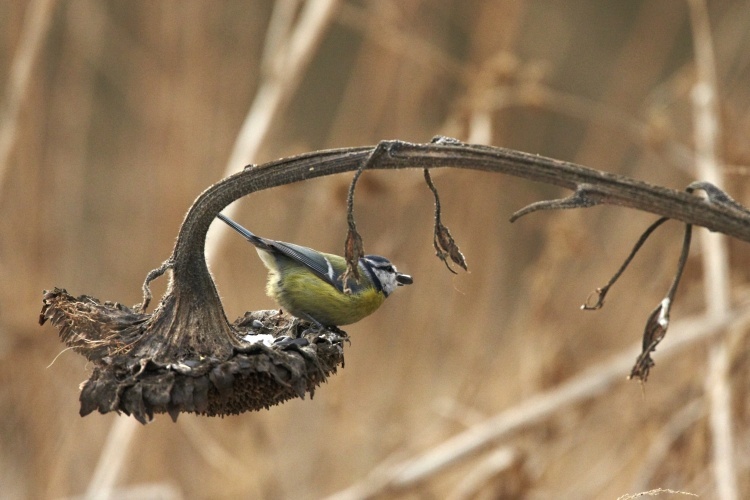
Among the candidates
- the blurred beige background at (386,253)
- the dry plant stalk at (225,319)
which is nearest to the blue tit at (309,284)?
the dry plant stalk at (225,319)

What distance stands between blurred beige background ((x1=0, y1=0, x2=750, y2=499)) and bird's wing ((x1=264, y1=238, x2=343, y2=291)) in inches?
28.1

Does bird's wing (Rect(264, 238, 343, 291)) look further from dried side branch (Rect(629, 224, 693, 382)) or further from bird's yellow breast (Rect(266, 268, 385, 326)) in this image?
dried side branch (Rect(629, 224, 693, 382))

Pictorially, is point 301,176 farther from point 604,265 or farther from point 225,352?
point 604,265

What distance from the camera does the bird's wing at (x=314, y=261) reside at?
1948mm

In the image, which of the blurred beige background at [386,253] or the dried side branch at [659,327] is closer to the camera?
the dried side branch at [659,327]

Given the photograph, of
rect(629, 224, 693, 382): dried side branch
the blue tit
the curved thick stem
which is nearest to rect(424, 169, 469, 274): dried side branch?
the curved thick stem

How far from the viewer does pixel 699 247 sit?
297 centimetres

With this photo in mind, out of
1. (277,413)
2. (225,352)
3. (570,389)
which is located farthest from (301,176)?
(277,413)

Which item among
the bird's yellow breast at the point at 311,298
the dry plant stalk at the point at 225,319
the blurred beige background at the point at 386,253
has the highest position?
the blurred beige background at the point at 386,253

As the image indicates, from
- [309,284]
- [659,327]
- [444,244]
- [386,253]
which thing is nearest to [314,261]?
[309,284]

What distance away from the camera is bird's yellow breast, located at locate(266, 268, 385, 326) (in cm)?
196

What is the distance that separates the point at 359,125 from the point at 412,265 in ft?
2.23

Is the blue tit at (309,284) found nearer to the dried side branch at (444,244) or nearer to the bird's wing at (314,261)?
the bird's wing at (314,261)

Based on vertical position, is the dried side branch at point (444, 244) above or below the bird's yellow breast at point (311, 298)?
below
